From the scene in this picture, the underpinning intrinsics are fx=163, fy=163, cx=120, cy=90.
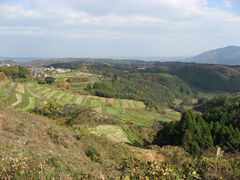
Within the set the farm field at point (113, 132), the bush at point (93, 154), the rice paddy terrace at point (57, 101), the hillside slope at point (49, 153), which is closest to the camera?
the hillside slope at point (49, 153)

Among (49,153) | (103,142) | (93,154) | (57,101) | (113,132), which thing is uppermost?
(49,153)

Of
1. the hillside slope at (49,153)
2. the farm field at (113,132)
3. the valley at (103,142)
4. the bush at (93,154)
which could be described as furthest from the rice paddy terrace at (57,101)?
the bush at (93,154)

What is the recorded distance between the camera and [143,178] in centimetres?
472

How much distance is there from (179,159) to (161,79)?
378 feet

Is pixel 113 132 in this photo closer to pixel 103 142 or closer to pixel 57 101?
pixel 103 142

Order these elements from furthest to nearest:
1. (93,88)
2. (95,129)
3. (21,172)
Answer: (93,88)
(95,129)
(21,172)

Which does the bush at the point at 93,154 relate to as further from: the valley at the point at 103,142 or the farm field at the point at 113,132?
the farm field at the point at 113,132

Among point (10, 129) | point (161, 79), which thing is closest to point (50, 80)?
point (10, 129)

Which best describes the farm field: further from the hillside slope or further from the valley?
the hillside slope

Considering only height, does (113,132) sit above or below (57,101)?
below

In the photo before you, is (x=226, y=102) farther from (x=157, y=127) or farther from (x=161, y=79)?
(x=161, y=79)

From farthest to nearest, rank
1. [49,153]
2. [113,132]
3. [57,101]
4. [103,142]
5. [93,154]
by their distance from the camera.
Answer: [57,101]
[113,132]
[103,142]
[93,154]
[49,153]

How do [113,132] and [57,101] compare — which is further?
[57,101]

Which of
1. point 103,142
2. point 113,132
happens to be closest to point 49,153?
point 103,142
